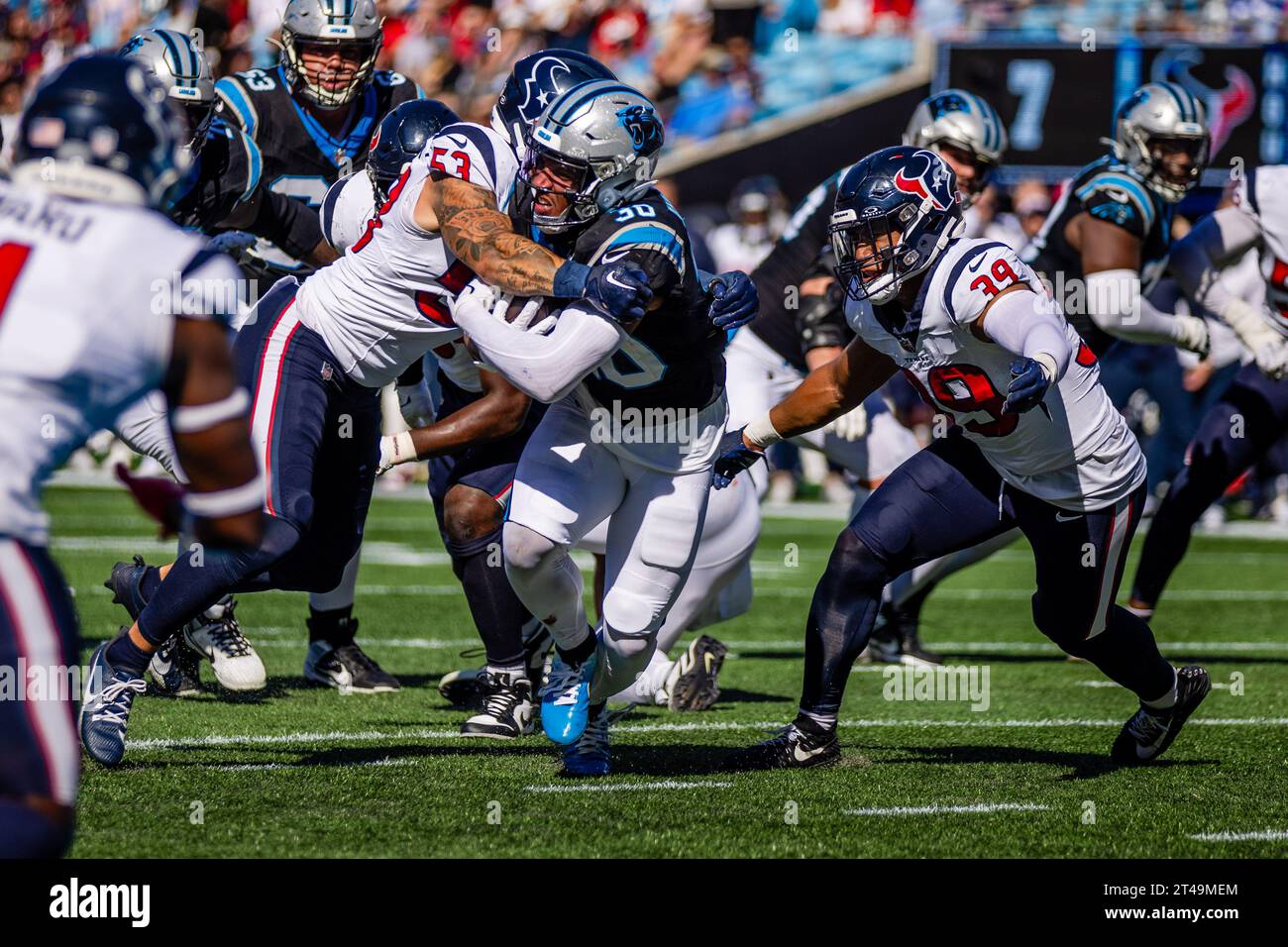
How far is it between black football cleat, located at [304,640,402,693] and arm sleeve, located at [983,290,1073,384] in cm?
269

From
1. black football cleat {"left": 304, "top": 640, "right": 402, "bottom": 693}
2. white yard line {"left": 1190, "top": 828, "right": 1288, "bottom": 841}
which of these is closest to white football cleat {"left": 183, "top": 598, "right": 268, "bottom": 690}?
black football cleat {"left": 304, "top": 640, "right": 402, "bottom": 693}

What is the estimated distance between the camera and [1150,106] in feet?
21.4

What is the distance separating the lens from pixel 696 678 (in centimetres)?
579

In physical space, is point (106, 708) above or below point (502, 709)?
above

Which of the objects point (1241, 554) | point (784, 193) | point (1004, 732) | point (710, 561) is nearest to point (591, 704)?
point (710, 561)

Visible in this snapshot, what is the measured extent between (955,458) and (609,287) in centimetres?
129

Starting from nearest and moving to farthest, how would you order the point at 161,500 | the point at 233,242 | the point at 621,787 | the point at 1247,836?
the point at 161,500 → the point at 1247,836 → the point at 621,787 → the point at 233,242

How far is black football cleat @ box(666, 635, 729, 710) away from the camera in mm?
5750

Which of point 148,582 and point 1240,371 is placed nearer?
point 148,582

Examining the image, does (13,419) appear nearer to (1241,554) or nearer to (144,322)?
(144,322)

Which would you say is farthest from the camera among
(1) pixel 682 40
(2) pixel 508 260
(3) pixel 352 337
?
(1) pixel 682 40

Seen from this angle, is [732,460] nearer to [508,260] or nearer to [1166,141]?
[508,260]

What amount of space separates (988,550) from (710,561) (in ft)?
4.26

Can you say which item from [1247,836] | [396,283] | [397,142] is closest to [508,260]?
[396,283]
